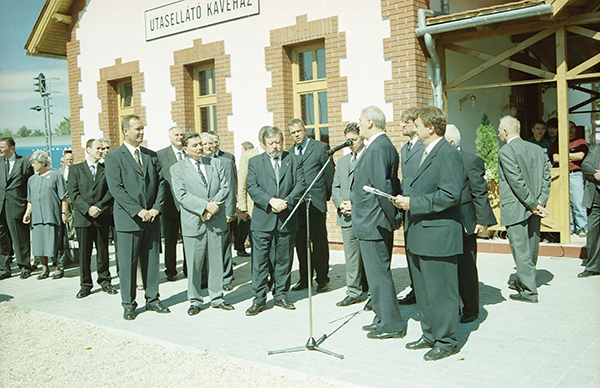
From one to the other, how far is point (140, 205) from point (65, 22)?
32.2ft

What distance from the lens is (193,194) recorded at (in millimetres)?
6328

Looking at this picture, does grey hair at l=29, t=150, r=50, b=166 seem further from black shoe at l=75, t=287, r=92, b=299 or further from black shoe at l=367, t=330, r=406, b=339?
black shoe at l=367, t=330, r=406, b=339

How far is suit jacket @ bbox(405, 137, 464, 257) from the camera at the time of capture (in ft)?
14.4

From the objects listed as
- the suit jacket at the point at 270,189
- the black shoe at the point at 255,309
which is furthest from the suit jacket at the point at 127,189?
the black shoe at the point at 255,309

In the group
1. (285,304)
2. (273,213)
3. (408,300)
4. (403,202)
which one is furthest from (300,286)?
(403,202)

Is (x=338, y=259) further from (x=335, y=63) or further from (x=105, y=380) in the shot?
(x=105, y=380)

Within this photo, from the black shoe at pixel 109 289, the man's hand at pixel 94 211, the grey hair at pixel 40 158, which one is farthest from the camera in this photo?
the grey hair at pixel 40 158

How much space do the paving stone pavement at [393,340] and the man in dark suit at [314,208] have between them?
0.90 ft

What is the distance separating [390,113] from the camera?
912 centimetres

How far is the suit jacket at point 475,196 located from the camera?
548 centimetres

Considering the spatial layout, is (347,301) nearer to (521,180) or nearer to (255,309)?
(255,309)

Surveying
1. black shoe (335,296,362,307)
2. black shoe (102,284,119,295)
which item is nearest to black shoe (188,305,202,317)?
black shoe (335,296,362,307)

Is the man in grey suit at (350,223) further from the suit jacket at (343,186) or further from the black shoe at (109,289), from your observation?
the black shoe at (109,289)

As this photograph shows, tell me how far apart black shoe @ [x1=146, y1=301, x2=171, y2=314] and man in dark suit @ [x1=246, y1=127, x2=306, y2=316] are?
100 cm
